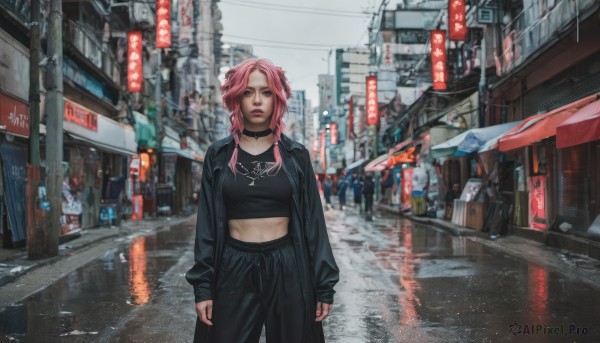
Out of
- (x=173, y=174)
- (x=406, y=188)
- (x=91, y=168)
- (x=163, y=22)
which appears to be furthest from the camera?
(x=173, y=174)

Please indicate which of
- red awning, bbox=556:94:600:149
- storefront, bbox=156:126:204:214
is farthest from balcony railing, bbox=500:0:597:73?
storefront, bbox=156:126:204:214

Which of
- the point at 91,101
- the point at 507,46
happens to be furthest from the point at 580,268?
the point at 91,101

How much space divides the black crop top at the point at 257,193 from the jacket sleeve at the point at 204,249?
9 cm

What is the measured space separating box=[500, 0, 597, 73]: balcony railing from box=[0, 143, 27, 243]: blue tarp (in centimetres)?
1231

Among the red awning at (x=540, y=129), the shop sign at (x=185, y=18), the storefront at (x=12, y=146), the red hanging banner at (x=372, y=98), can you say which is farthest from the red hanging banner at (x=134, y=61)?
the red hanging banner at (x=372, y=98)

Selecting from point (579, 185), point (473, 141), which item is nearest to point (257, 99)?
point (579, 185)

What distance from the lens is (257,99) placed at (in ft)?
9.54

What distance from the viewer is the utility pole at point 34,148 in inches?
439

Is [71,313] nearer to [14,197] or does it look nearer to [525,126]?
[14,197]

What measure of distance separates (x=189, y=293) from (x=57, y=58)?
254 inches

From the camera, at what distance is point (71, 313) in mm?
6742

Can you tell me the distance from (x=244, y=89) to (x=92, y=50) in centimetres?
1951

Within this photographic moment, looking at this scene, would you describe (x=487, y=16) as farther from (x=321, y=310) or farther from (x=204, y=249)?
(x=204, y=249)

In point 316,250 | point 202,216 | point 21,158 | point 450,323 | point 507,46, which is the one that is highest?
point 507,46
